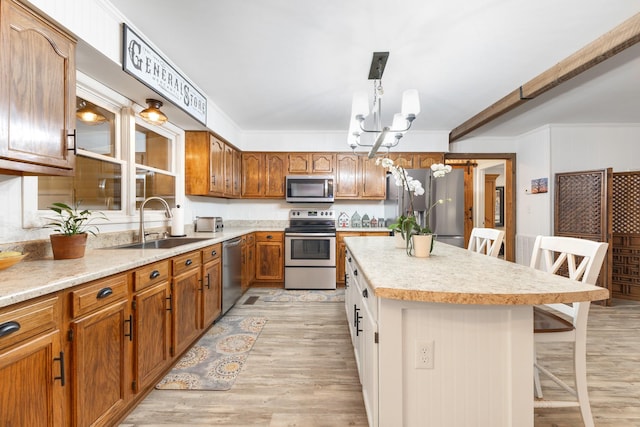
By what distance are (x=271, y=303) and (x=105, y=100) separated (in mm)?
2646

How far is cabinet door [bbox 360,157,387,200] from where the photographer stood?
15.2 feet

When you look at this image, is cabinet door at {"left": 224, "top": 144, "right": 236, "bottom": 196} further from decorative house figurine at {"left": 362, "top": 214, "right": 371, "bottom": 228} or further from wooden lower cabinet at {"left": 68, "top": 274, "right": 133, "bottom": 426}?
wooden lower cabinet at {"left": 68, "top": 274, "right": 133, "bottom": 426}

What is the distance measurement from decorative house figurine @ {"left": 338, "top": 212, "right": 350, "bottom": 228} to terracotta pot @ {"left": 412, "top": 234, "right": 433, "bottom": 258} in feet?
9.99

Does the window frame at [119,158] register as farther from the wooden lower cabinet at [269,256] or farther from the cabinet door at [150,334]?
the wooden lower cabinet at [269,256]

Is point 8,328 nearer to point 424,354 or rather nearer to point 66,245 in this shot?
point 66,245

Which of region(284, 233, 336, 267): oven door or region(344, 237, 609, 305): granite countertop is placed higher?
region(344, 237, 609, 305): granite countertop

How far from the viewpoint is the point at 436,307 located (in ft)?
3.66

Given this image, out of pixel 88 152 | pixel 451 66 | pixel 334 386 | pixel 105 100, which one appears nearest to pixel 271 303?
pixel 334 386

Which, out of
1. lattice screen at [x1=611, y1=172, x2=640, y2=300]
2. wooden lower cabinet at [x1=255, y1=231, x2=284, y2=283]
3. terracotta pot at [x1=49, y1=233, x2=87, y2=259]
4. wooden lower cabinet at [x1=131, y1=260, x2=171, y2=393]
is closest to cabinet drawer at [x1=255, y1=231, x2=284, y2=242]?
wooden lower cabinet at [x1=255, y1=231, x2=284, y2=283]

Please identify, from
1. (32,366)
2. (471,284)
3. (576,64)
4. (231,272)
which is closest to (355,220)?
(231,272)

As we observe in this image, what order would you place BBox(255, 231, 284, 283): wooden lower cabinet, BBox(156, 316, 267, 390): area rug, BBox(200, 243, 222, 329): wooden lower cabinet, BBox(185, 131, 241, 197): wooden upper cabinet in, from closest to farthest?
BBox(156, 316, 267, 390): area rug → BBox(200, 243, 222, 329): wooden lower cabinet → BBox(185, 131, 241, 197): wooden upper cabinet → BBox(255, 231, 284, 283): wooden lower cabinet

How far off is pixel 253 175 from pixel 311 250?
5.12ft

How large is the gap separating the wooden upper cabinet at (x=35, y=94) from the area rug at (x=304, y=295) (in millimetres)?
2728

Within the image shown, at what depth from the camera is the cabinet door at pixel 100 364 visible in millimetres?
1244
